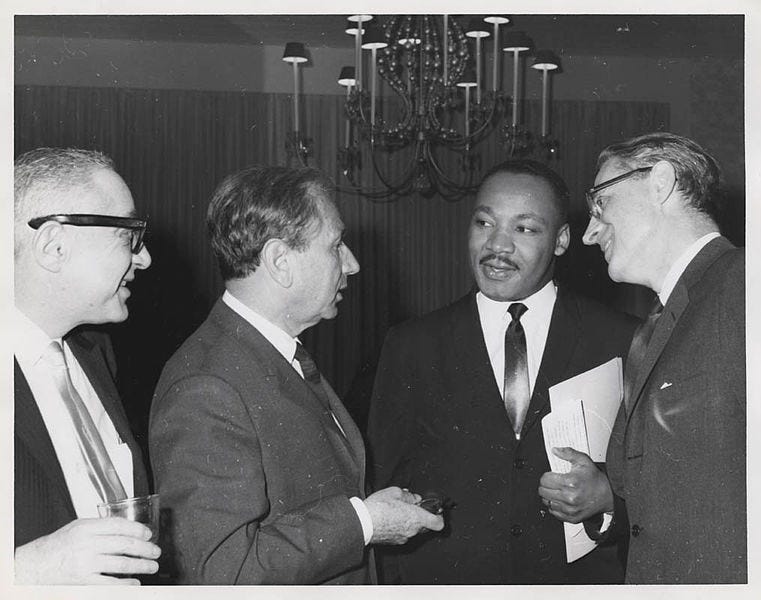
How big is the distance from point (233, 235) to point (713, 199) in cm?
117

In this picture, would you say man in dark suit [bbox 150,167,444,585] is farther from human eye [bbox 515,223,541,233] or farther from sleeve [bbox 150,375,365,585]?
human eye [bbox 515,223,541,233]

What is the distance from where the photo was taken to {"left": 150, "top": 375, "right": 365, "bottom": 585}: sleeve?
153cm

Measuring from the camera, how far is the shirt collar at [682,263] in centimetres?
188

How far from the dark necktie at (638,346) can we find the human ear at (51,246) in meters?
1.37

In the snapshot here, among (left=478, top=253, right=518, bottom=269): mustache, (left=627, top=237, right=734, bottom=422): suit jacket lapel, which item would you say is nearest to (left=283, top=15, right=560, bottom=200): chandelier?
(left=478, top=253, right=518, bottom=269): mustache

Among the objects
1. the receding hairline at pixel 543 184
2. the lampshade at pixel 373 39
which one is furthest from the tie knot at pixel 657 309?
the lampshade at pixel 373 39

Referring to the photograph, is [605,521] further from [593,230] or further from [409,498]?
[593,230]

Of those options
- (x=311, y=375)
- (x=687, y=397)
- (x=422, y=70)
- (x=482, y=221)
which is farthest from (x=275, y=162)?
(x=687, y=397)

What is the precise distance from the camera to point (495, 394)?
2.23 meters

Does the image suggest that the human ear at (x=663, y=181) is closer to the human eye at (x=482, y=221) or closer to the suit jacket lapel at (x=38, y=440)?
the human eye at (x=482, y=221)

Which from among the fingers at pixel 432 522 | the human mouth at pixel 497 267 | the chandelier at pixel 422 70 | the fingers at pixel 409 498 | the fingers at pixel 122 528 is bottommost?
the fingers at pixel 432 522

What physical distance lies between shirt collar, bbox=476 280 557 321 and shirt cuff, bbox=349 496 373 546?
Answer: 84cm

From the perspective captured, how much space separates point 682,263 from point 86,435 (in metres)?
1.43

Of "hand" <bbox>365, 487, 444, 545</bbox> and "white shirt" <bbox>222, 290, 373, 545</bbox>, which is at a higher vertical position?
"white shirt" <bbox>222, 290, 373, 545</bbox>
